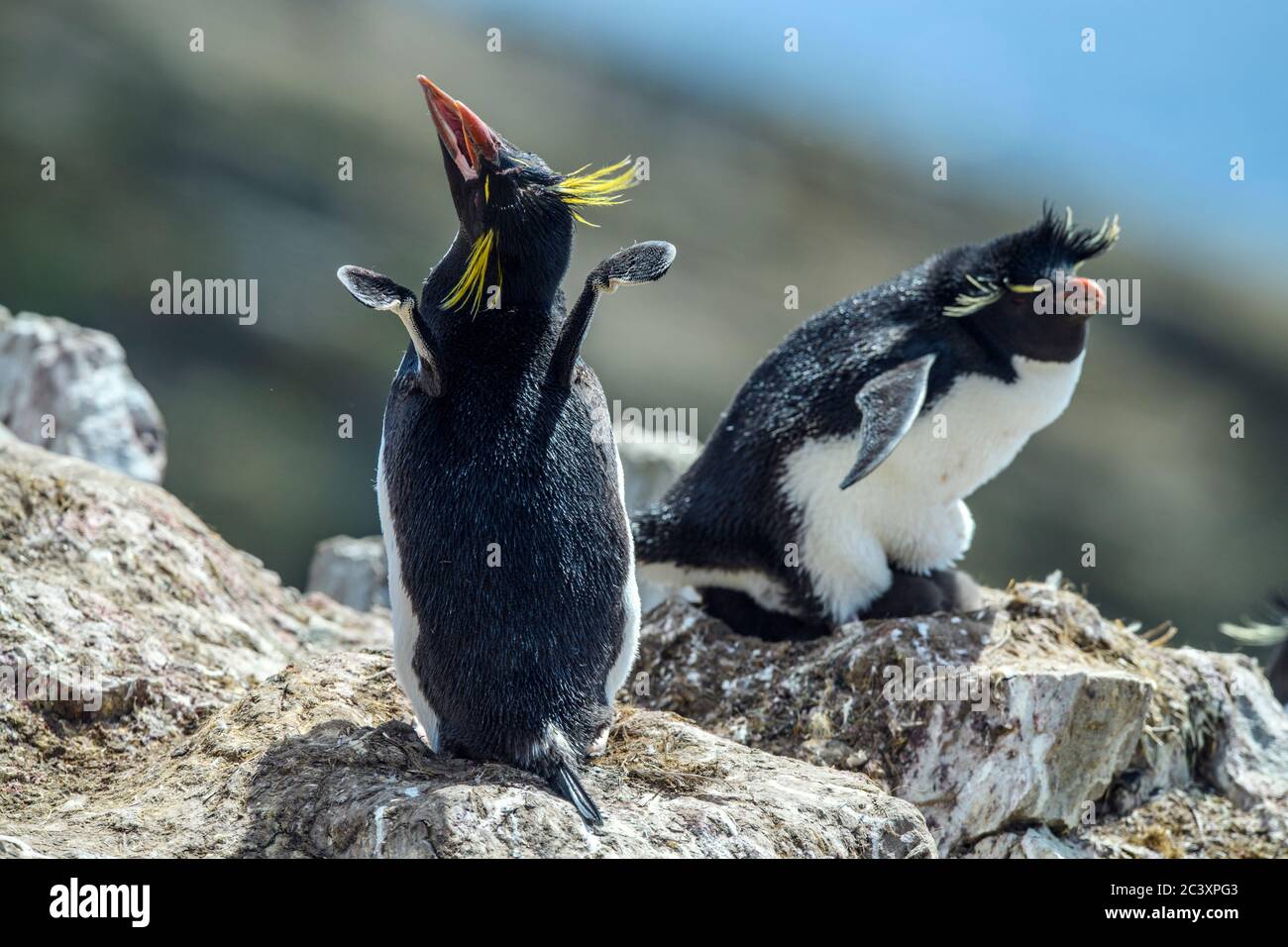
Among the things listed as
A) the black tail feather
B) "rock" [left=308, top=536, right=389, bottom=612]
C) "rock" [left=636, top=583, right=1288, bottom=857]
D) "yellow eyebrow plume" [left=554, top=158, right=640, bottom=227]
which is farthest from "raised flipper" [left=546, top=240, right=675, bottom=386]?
→ "rock" [left=308, top=536, right=389, bottom=612]

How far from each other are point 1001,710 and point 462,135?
7.96 ft

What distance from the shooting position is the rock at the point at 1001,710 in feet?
14.1

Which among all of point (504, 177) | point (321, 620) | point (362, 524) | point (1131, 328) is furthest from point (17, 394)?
point (1131, 328)

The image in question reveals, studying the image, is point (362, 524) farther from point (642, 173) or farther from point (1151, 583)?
point (642, 173)

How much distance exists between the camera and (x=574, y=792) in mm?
2998

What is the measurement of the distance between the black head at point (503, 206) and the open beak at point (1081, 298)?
1.98m

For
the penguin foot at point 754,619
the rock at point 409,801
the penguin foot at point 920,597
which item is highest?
the penguin foot at point 920,597

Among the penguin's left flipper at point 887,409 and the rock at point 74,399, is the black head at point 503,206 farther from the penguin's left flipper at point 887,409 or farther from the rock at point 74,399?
the rock at point 74,399

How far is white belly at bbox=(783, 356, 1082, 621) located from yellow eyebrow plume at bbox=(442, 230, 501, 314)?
169 centimetres

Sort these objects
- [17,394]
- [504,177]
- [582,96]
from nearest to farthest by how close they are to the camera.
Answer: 1. [504,177]
2. [17,394]
3. [582,96]

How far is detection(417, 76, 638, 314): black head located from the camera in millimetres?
3453

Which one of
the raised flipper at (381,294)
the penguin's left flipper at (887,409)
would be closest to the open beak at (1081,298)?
the penguin's left flipper at (887,409)

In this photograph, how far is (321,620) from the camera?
6.05 metres
